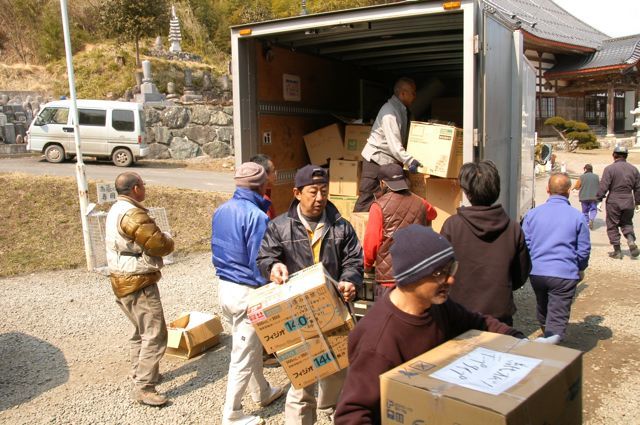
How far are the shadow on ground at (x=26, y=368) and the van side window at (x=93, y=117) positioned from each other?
13.5 m

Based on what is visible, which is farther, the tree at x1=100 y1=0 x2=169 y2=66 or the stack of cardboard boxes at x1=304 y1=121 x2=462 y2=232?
the tree at x1=100 y1=0 x2=169 y2=66

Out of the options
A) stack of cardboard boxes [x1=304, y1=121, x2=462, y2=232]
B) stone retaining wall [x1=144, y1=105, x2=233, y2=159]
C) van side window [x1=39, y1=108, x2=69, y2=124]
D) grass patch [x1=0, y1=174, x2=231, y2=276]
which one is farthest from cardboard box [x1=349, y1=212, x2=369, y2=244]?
stone retaining wall [x1=144, y1=105, x2=233, y2=159]

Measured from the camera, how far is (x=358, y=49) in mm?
6281

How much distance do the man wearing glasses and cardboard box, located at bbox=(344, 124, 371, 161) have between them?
4146mm

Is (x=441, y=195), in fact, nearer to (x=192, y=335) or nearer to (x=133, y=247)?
(x=192, y=335)

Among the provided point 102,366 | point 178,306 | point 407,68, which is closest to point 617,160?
point 407,68

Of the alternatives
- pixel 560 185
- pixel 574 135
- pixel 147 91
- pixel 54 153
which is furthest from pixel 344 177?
pixel 574 135

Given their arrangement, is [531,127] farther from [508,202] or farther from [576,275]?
[576,275]

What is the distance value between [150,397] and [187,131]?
Result: 18.8 metres

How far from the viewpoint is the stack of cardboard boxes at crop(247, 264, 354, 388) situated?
259cm

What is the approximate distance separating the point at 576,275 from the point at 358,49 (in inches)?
140

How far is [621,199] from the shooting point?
8297 mm

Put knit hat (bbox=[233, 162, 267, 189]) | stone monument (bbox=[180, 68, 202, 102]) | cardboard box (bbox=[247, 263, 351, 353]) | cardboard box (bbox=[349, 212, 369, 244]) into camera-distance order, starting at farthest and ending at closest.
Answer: stone monument (bbox=[180, 68, 202, 102]), cardboard box (bbox=[349, 212, 369, 244]), knit hat (bbox=[233, 162, 267, 189]), cardboard box (bbox=[247, 263, 351, 353])

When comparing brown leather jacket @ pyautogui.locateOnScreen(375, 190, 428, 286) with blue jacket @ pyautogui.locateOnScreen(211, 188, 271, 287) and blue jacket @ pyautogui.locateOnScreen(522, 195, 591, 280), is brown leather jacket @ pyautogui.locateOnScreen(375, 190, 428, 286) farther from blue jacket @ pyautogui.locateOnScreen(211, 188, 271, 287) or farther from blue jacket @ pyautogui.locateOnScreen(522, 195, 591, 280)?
blue jacket @ pyautogui.locateOnScreen(522, 195, 591, 280)
